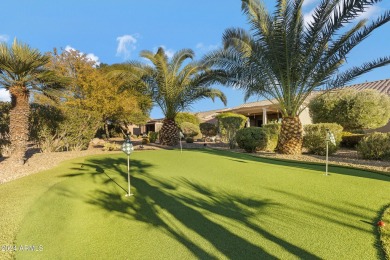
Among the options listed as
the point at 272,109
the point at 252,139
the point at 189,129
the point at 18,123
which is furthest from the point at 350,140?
the point at 18,123

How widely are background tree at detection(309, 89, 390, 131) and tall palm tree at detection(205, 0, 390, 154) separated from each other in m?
6.53

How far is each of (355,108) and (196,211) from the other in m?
16.6

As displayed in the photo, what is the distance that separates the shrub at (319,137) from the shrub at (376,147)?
1.33 meters

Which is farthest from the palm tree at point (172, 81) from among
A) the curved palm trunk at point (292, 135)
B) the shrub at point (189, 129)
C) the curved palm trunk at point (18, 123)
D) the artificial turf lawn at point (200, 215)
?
the shrub at point (189, 129)

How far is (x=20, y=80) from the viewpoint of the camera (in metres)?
9.31

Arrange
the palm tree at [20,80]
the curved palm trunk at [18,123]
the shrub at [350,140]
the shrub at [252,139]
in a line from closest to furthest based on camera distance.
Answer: the palm tree at [20,80] → the curved palm trunk at [18,123] → the shrub at [252,139] → the shrub at [350,140]

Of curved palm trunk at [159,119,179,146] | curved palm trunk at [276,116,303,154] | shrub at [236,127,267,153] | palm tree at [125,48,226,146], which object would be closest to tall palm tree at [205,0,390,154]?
curved palm trunk at [276,116,303,154]

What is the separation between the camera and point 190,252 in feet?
9.68

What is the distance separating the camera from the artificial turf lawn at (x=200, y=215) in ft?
9.93

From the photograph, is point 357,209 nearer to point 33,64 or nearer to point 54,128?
point 33,64

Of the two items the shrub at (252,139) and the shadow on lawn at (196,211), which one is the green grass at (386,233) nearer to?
the shadow on lawn at (196,211)

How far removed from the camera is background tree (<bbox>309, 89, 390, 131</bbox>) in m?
16.1

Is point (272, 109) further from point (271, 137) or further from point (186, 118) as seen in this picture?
point (271, 137)

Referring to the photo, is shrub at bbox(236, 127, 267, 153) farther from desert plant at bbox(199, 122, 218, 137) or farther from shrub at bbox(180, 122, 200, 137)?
shrub at bbox(180, 122, 200, 137)
